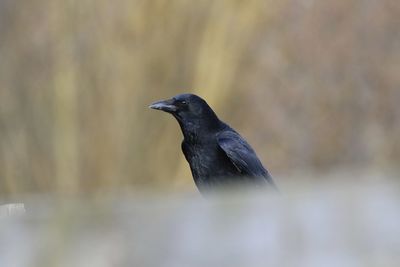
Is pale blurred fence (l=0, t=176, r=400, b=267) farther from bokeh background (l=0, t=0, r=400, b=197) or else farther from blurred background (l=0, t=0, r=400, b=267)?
bokeh background (l=0, t=0, r=400, b=197)

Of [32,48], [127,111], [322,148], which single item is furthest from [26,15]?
[322,148]

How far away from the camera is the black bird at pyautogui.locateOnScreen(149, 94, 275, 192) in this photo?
5941 mm

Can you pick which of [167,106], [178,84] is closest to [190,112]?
[167,106]

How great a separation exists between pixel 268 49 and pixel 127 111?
2.08 meters

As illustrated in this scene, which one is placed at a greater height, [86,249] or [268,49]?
[268,49]

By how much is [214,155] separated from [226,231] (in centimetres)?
397

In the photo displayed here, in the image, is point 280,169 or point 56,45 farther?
point 280,169

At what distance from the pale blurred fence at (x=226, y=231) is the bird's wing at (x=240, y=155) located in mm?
3816

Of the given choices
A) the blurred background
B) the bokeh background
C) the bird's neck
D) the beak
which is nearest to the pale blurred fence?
the bird's neck

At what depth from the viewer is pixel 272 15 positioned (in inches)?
528

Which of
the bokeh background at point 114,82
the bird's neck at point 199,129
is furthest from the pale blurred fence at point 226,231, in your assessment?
the bokeh background at point 114,82

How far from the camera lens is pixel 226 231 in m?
2.05

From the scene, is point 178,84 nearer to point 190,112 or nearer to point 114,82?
point 114,82

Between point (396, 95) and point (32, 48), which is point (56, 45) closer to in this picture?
point (32, 48)
